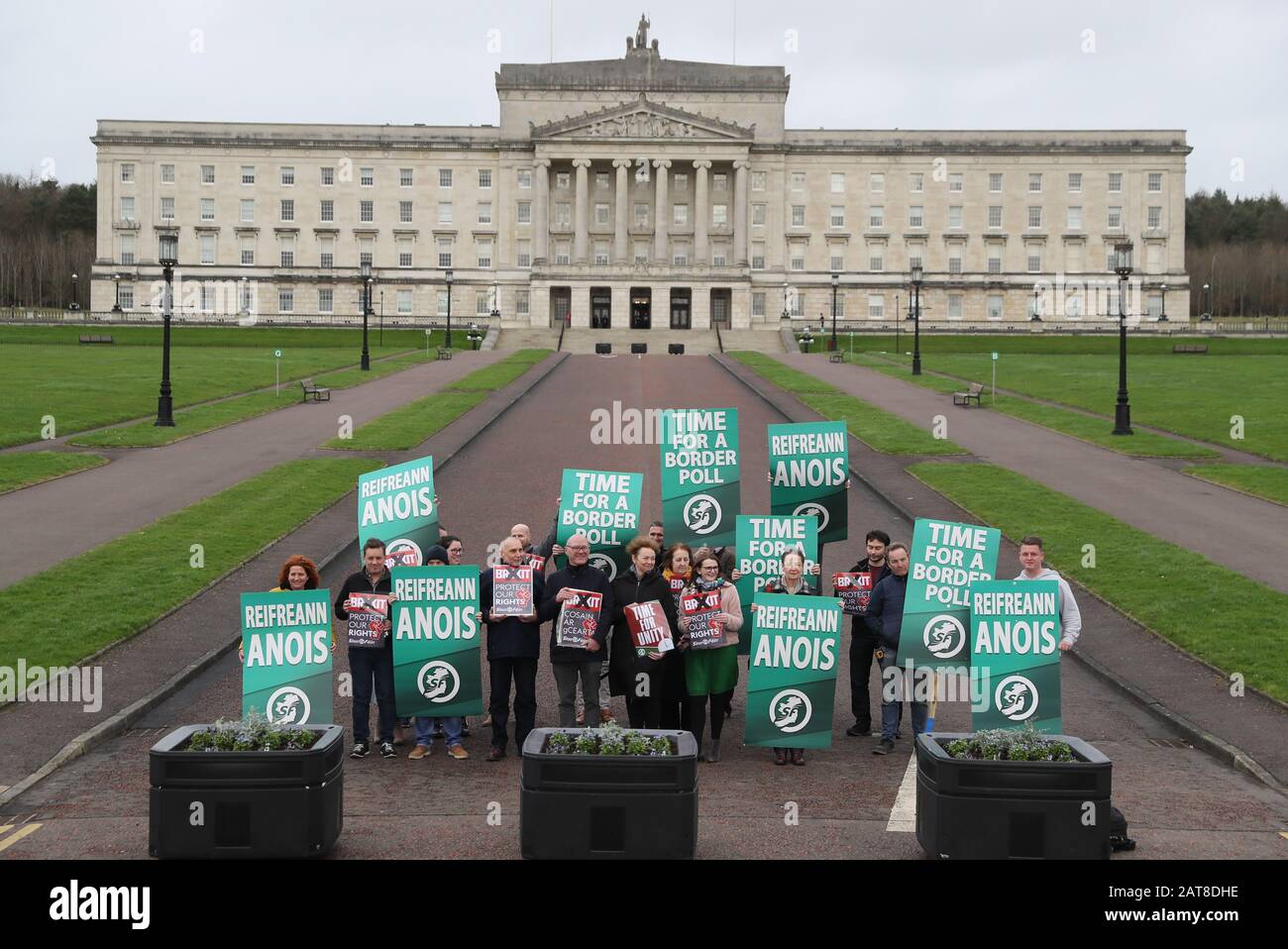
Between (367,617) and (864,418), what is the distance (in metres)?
34.0

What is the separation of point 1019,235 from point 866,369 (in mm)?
70210

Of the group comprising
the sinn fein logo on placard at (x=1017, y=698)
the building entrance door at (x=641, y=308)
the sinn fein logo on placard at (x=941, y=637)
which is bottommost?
the sinn fein logo on placard at (x=1017, y=698)

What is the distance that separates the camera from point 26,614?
66.3 feet

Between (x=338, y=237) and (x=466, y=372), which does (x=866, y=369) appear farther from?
A: (x=338, y=237)

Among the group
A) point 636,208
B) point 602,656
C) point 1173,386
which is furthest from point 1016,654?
point 636,208

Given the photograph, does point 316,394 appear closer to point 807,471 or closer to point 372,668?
point 807,471

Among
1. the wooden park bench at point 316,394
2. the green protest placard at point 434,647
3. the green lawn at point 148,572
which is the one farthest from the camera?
the wooden park bench at point 316,394

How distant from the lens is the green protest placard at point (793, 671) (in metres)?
15.2

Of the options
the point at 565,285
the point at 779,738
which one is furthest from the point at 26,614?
the point at 565,285

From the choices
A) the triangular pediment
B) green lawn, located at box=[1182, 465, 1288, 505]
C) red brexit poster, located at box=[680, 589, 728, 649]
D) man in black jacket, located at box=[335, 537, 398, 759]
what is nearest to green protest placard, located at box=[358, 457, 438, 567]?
man in black jacket, located at box=[335, 537, 398, 759]

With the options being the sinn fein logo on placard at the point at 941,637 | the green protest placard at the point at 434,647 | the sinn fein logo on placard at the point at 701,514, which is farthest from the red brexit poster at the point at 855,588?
the green protest placard at the point at 434,647

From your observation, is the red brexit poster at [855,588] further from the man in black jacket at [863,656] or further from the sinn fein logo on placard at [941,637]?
the sinn fein logo on placard at [941,637]

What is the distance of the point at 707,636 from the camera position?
49.3ft

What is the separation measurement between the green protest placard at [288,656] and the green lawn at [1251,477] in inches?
975
